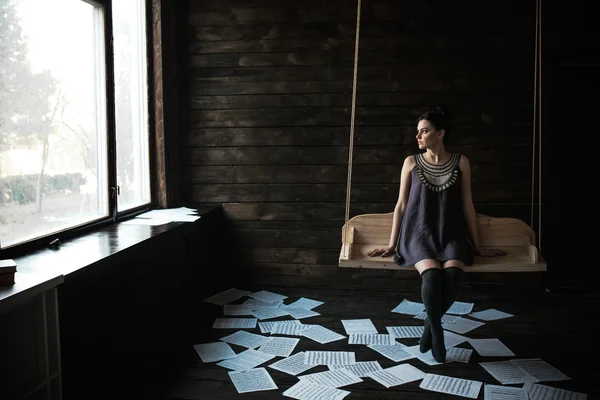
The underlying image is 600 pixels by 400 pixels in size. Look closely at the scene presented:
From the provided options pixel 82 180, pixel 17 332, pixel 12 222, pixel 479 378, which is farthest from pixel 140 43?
pixel 479 378

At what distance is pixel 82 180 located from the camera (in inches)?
125

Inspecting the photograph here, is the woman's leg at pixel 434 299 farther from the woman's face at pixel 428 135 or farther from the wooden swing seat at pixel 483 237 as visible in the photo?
the woman's face at pixel 428 135

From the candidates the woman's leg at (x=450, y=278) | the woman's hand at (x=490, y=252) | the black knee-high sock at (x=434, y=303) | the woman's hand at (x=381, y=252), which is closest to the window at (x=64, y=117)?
the woman's hand at (x=381, y=252)

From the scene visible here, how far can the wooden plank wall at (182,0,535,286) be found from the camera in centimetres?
413

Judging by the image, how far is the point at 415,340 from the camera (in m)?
3.32

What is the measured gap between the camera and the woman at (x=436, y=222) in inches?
116

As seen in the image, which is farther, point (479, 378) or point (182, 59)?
point (182, 59)

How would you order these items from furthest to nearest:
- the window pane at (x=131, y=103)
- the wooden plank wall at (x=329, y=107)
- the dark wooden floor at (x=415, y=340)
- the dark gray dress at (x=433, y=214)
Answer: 1. the wooden plank wall at (x=329, y=107)
2. the window pane at (x=131, y=103)
3. the dark gray dress at (x=433, y=214)
4. the dark wooden floor at (x=415, y=340)

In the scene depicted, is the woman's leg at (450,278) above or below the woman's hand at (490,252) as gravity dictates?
below

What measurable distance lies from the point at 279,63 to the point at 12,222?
2.39 m

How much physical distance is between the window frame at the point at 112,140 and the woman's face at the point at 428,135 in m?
1.84

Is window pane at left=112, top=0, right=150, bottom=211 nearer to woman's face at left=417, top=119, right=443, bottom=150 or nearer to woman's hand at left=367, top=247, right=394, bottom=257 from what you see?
woman's hand at left=367, top=247, right=394, bottom=257

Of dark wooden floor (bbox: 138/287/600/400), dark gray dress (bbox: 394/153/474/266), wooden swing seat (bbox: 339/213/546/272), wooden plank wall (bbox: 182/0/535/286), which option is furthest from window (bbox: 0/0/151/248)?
dark gray dress (bbox: 394/153/474/266)

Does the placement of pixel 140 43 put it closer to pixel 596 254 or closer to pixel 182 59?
pixel 182 59
